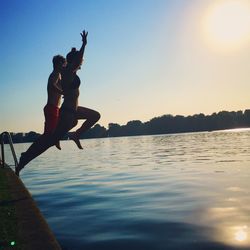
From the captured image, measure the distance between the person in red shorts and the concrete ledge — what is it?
7.79ft

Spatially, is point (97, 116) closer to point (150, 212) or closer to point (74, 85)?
point (74, 85)

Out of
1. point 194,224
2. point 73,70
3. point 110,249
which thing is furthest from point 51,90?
point 194,224

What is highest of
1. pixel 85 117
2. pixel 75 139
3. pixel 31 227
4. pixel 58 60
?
pixel 58 60

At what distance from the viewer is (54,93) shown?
Result: 7078mm

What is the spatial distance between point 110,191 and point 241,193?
6266 mm

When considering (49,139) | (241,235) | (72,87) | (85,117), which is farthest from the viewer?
(241,235)

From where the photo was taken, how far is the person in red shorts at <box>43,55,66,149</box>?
23.0 feet

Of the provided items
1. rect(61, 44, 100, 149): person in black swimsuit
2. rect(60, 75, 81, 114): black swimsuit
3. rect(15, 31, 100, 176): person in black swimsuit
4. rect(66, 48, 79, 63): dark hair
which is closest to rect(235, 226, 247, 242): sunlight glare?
rect(15, 31, 100, 176): person in black swimsuit

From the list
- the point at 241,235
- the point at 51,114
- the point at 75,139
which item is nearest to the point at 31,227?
A: the point at 75,139

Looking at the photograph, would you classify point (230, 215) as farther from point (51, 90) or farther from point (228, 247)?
point (51, 90)

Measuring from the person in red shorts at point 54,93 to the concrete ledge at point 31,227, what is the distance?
237cm

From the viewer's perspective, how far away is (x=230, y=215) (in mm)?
12438

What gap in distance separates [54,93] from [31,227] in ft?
11.5

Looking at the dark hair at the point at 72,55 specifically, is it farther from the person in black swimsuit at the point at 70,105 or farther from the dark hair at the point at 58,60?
the dark hair at the point at 58,60
